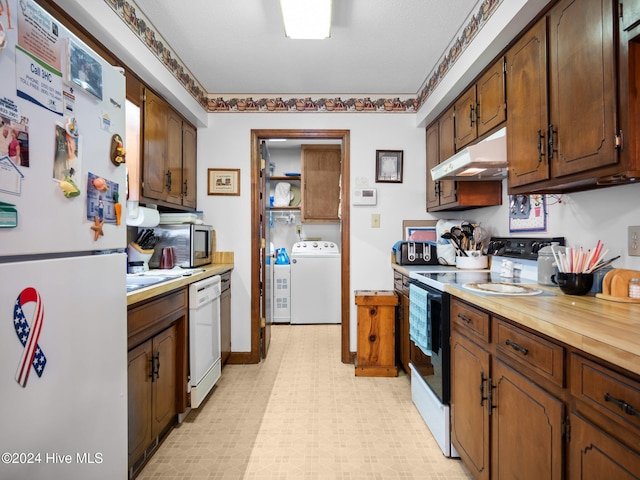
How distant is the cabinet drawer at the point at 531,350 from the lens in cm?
92

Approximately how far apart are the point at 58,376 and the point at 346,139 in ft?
8.69

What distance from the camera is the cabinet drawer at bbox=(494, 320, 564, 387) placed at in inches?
36.1

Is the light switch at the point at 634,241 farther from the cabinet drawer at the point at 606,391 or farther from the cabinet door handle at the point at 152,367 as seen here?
the cabinet door handle at the point at 152,367

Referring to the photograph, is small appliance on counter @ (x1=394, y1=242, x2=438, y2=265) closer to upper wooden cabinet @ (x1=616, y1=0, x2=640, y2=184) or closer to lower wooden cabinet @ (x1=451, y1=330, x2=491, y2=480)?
lower wooden cabinet @ (x1=451, y1=330, x2=491, y2=480)

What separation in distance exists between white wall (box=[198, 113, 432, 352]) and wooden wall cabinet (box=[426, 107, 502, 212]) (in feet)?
0.62

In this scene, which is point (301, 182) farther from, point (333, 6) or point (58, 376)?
point (58, 376)

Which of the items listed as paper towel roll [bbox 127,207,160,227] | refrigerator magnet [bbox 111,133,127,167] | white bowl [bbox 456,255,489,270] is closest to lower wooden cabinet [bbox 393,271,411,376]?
white bowl [bbox 456,255,489,270]

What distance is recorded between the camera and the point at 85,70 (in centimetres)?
89

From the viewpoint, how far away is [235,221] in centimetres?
297

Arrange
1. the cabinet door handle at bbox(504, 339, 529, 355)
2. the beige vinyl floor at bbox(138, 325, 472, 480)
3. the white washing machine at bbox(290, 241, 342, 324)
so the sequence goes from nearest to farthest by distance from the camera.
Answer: the cabinet door handle at bbox(504, 339, 529, 355), the beige vinyl floor at bbox(138, 325, 472, 480), the white washing machine at bbox(290, 241, 342, 324)

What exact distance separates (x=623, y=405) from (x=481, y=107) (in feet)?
5.77

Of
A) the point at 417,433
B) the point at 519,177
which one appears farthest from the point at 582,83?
the point at 417,433

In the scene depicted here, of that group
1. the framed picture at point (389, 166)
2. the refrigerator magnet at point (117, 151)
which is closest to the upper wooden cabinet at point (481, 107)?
the framed picture at point (389, 166)

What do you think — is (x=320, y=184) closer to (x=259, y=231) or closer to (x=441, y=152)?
(x=259, y=231)
